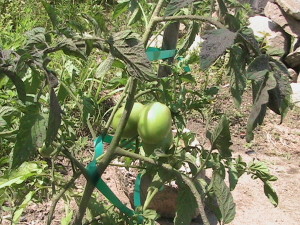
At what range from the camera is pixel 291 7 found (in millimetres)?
5098

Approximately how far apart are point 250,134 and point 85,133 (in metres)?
2.42

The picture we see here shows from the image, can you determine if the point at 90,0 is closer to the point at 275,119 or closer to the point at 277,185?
the point at 275,119

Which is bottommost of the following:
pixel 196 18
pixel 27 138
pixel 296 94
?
pixel 296 94

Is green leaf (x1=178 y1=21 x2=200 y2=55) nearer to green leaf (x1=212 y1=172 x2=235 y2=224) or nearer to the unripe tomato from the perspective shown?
the unripe tomato

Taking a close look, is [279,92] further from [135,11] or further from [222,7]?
[135,11]

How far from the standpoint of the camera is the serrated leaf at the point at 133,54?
0.95 meters

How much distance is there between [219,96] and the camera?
411 centimetres

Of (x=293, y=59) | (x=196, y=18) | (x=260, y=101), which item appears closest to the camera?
(x=260, y=101)

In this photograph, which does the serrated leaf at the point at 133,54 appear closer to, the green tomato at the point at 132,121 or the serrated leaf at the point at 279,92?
the serrated leaf at the point at 279,92

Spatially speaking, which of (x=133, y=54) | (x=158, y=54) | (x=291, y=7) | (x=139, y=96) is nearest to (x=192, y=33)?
(x=158, y=54)

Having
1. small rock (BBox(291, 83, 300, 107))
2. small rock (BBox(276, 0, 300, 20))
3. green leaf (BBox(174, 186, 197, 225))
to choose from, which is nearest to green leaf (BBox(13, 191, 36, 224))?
green leaf (BBox(174, 186, 197, 225))

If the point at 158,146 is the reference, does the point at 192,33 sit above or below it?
above

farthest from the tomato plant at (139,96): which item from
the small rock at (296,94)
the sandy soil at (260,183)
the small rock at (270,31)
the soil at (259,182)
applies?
the small rock at (270,31)

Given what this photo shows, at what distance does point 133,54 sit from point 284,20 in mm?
4500
